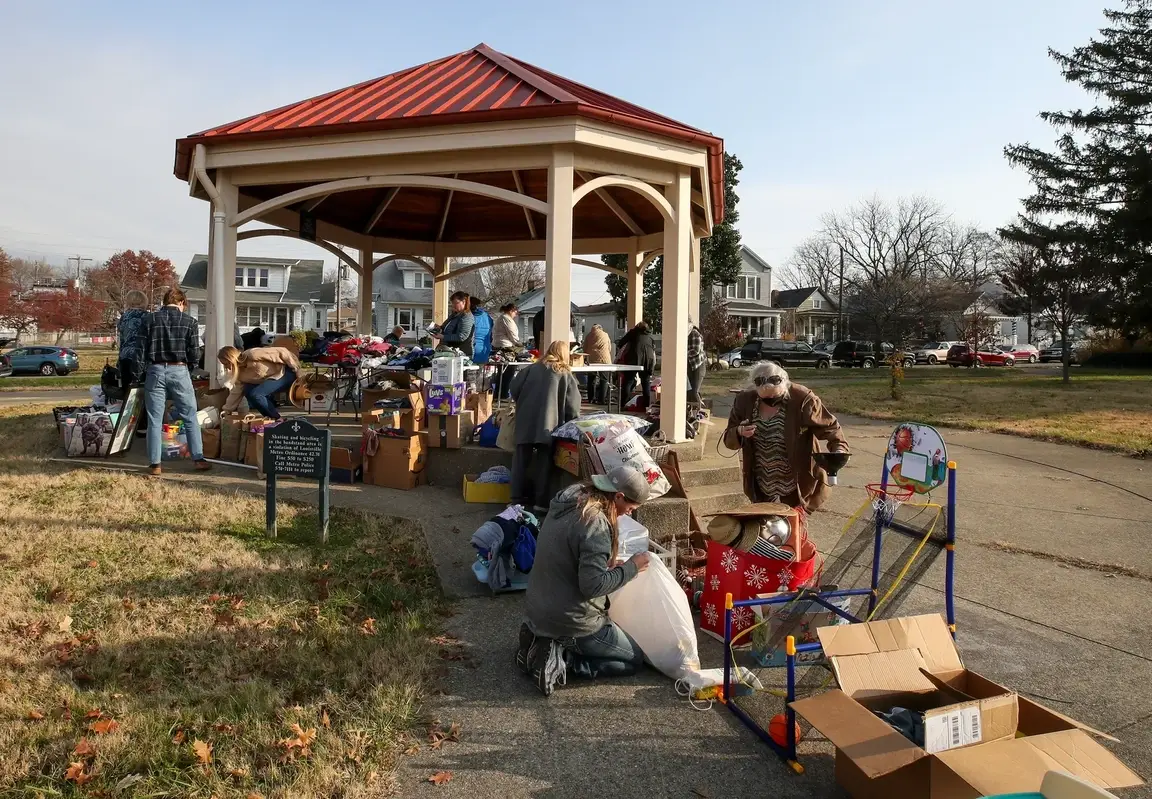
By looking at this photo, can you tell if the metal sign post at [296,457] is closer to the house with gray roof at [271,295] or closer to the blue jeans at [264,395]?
the blue jeans at [264,395]

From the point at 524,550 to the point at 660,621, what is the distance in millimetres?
1471

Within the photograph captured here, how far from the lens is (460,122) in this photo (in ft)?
26.2

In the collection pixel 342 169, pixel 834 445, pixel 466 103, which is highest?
pixel 466 103

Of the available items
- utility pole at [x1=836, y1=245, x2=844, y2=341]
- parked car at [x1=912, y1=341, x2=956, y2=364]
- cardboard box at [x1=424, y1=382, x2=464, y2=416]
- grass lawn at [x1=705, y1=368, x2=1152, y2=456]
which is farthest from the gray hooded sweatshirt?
utility pole at [x1=836, y1=245, x2=844, y2=341]

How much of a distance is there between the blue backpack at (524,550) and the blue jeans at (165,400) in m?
4.27

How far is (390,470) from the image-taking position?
776 centimetres

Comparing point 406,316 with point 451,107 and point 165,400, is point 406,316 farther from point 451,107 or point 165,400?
point 165,400

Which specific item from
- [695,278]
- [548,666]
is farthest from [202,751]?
[695,278]

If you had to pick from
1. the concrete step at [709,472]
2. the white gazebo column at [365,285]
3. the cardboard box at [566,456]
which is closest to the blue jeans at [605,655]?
the cardboard box at [566,456]

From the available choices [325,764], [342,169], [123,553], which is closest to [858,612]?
[325,764]

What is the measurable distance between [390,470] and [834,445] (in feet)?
14.2

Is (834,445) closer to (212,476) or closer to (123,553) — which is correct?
(123,553)

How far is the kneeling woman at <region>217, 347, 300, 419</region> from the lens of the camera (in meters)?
8.63

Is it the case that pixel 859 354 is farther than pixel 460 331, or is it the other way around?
pixel 859 354
